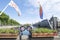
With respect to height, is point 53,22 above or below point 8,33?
above

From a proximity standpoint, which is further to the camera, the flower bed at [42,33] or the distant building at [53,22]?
the distant building at [53,22]

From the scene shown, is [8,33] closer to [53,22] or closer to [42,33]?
[42,33]

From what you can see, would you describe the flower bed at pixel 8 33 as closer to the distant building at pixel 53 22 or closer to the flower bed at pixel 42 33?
the flower bed at pixel 42 33

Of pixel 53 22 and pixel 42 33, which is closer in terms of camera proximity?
pixel 42 33

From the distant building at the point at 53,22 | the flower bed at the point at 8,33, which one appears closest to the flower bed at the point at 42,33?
the flower bed at the point at 8,33

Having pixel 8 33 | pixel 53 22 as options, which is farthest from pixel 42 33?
pixel 53 22

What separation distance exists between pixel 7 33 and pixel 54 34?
66.8 inches

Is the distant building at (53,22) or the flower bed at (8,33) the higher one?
the distant building at (53,22)

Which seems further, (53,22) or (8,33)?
(53,22)

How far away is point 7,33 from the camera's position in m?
6.26

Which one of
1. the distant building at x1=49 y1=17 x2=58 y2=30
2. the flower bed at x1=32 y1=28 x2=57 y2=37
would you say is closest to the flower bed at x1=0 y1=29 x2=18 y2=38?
the flower bed at x1=32 y1=28 x2=57 y2=37

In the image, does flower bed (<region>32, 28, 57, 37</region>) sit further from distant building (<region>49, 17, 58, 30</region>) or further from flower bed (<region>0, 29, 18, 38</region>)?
distant building (<region>49, 17, 58, 30</region>)

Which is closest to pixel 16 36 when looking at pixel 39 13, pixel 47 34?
pixel 47 34

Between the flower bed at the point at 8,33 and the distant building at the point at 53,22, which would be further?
the distant building at the point at 53,22
